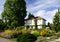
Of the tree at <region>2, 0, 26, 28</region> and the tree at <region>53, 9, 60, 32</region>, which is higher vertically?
the tree at <region>2, 0, 26, 28</region>

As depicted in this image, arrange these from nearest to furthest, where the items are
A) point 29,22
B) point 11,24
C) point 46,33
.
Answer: point 46,33 < point 11,24 < point 29,22

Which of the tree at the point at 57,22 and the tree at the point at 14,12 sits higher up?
the tree at the point at 14,12

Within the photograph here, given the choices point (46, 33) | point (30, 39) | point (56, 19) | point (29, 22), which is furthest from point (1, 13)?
point (30, 39)

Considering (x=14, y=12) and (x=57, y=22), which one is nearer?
(x=57, y=22)

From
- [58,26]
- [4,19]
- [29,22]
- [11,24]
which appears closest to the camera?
[58,26]

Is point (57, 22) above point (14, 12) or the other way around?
the other way around

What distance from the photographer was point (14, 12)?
65.2m

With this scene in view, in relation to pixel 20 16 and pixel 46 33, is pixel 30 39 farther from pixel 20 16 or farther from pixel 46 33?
pixel 20 16

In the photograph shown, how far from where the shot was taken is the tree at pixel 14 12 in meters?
64.8

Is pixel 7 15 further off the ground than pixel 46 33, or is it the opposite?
pixel 7 15

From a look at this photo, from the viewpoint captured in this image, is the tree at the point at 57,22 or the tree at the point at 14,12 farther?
the tree at the point at 14,12

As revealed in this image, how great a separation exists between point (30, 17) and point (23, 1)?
17.7m

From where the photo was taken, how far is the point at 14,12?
214 feet

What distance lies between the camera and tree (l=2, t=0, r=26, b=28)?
6475 cm
